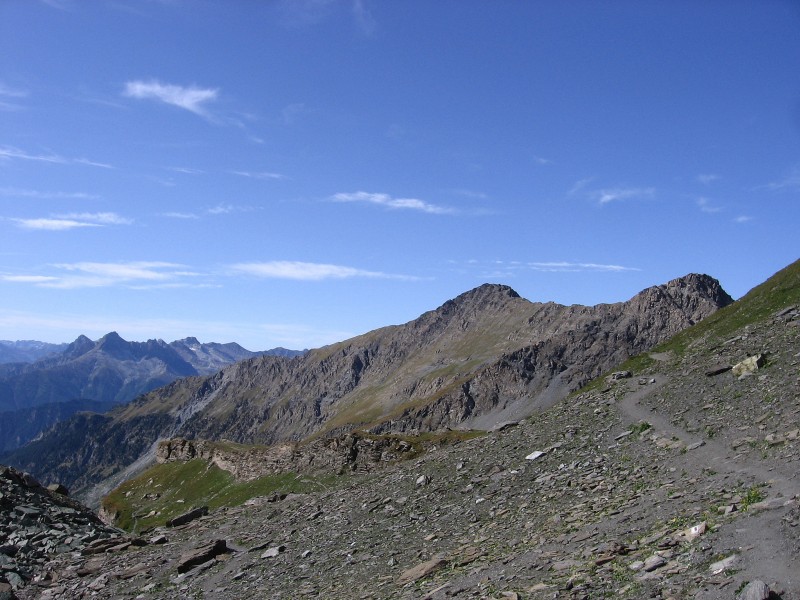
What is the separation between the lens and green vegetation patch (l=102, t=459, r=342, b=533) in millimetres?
64438

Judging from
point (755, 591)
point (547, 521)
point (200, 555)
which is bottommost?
point (200, 555)

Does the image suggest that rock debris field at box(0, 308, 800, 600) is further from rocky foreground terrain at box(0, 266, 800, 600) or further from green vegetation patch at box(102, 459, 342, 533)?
green vegetation patch at box(102, 459, 342, 533)

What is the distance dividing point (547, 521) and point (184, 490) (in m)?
72.2

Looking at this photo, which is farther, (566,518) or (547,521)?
(547,521)

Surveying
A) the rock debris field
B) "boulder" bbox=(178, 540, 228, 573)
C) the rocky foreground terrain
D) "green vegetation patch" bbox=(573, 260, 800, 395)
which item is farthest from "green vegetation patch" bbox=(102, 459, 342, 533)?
"green vegetation patch" bbox=(573, 260, 800, 395)

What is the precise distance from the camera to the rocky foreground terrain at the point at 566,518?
50.1ft

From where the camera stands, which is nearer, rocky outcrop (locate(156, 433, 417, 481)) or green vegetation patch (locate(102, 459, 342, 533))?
rocky outcrop (locate(156, 433, 417, 481))

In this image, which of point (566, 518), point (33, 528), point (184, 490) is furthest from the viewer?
point (184, 490)

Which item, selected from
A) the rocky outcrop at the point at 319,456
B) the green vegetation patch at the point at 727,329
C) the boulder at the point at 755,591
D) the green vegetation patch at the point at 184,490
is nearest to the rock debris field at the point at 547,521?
the boulder at the point at 755,591

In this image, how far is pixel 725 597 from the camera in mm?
12703

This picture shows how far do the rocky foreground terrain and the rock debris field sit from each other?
0.31ft

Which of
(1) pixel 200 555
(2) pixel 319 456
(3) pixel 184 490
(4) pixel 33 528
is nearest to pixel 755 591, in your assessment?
(1) pixel 200 555

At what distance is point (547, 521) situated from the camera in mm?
21969

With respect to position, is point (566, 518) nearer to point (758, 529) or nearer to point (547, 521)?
point (547, 521)
